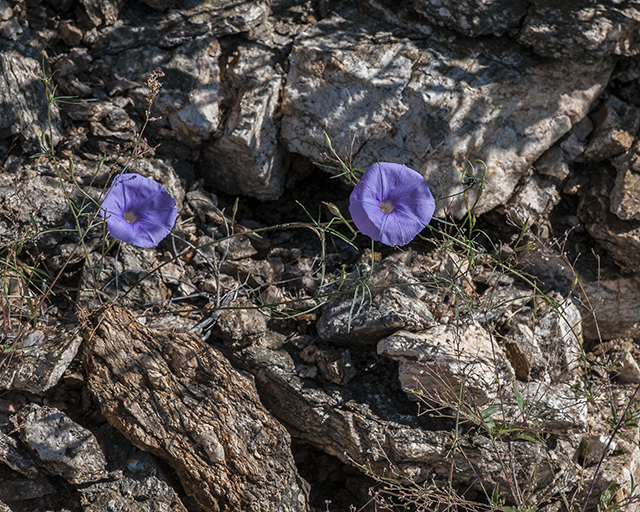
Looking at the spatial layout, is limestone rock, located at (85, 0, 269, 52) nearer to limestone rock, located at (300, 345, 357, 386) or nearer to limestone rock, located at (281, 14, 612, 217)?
limestone rock, located at (281, 14, 612, 217)

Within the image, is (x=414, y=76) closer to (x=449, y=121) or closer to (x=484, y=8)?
(x=449, y=121)

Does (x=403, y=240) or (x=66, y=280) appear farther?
(x=66, y=280)

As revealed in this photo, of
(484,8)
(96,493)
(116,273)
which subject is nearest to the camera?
(96,493)

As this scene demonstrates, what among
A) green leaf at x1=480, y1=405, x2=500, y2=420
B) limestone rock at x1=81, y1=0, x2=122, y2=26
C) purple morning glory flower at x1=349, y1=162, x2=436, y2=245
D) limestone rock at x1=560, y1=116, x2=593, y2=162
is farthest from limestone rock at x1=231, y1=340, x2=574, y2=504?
limestone rock at x1=81, y1=0, x2=122, y2=26

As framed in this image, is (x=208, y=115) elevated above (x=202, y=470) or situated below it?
above

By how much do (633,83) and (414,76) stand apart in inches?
46.7

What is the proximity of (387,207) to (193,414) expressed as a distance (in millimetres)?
1170

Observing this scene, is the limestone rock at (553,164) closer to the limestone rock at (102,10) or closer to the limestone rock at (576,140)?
the limestone rock at (576,140)

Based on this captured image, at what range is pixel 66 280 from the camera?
8.16ft

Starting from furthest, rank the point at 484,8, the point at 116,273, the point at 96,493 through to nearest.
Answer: the point at 484,8, the point at 116,273, the point at 96,493

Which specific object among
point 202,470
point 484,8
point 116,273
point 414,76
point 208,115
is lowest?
point 202,470

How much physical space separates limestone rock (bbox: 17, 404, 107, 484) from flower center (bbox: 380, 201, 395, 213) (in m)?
1.49

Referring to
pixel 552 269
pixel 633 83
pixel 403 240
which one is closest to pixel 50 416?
pixel 403 240

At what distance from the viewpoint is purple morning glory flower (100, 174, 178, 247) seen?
86.3 inches
